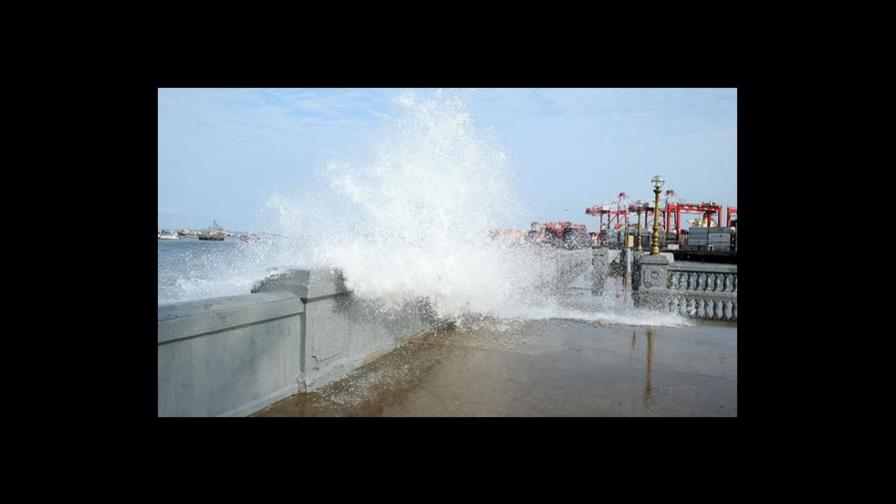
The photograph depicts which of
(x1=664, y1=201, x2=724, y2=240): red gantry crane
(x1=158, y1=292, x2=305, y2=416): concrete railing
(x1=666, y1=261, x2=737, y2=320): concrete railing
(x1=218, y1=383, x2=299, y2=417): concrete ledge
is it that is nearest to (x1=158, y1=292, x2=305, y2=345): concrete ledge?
(x1=158, y1=292, x2=305, y2=416): concrete railing

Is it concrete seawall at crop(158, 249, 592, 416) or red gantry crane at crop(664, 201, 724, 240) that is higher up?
red gantry crane at crop(664, 201, 724, 240)

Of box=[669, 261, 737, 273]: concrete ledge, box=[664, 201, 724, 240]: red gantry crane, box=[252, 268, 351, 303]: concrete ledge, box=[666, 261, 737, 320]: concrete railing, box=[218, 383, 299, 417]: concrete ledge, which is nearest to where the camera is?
box=[218, 383, 299, 417]: concrete ledge

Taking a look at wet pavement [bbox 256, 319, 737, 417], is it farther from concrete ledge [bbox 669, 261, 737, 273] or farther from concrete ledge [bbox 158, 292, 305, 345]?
concrete ledge [bbox 669, 261, 737, 273]

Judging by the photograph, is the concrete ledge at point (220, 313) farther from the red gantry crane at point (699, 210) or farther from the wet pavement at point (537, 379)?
the red gantry crane at point (699, 210)

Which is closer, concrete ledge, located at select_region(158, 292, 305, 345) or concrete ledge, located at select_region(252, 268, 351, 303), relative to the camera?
concrete ledge, located at select_region(158, 292, 305, 345)

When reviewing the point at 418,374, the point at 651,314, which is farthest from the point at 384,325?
the point at 651,314

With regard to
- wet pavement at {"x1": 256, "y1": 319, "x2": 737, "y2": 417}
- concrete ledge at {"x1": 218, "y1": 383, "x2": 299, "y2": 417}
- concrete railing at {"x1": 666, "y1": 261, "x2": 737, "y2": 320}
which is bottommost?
wet pavement at {"x1": 256, "y1": 319, "x2": 737, "y2": 417}

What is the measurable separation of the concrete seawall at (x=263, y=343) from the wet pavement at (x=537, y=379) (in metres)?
0.22

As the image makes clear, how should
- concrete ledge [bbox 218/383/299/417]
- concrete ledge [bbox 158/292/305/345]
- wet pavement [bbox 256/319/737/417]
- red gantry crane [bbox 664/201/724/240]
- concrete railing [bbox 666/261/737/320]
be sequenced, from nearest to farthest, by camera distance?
1. concrete ledge [bbox 158/292/305/345]
2. concrete ledge [bbox 218/383/299/417]
3. wet pavement [bbox 256/319/737/417]
4. concrete railing [bbox 666/261/737/320]
5. red gantry crane [bbox 664/201/724/240]

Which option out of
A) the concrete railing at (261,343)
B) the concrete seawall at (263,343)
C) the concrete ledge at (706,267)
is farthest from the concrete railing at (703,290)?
the concrete railing at (261,343)

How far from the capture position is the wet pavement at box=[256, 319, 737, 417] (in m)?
4.19

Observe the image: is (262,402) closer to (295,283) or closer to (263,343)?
(263,343)

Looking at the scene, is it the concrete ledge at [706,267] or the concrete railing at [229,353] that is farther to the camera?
the concrete ledge at [706,267]

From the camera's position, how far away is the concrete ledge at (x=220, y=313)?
307 centimetres
